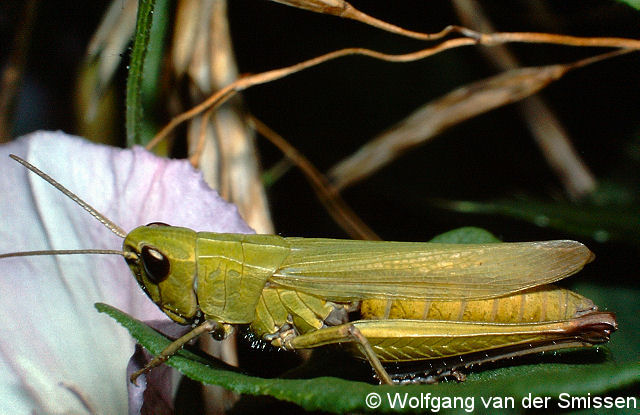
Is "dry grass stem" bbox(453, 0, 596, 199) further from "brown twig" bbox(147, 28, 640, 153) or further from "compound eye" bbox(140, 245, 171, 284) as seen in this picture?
"compound eye" bbox(140, 245, 171, 284)

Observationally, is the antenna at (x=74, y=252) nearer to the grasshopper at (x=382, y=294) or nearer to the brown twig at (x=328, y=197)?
the grasshopper at (x=382, y=294)

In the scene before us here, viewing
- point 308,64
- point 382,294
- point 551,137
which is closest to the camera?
point 382,294

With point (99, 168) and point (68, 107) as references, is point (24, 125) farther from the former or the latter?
point (99, 168)

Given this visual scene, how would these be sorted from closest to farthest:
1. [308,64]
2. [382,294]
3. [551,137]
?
[382,294]
[308,64]
[551,137]

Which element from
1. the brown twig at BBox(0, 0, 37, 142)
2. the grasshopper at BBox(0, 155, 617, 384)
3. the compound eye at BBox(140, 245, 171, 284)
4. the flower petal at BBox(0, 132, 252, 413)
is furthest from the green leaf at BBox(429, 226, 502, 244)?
the brown twig at BBox(0, 0, 37, 142)

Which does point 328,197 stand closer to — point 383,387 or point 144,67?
point 144,67

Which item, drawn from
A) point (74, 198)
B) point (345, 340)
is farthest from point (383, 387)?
A: point (74, 198)

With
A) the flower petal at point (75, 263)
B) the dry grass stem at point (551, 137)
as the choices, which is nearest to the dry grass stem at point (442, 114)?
the dry grass stem at point (551, 137)
